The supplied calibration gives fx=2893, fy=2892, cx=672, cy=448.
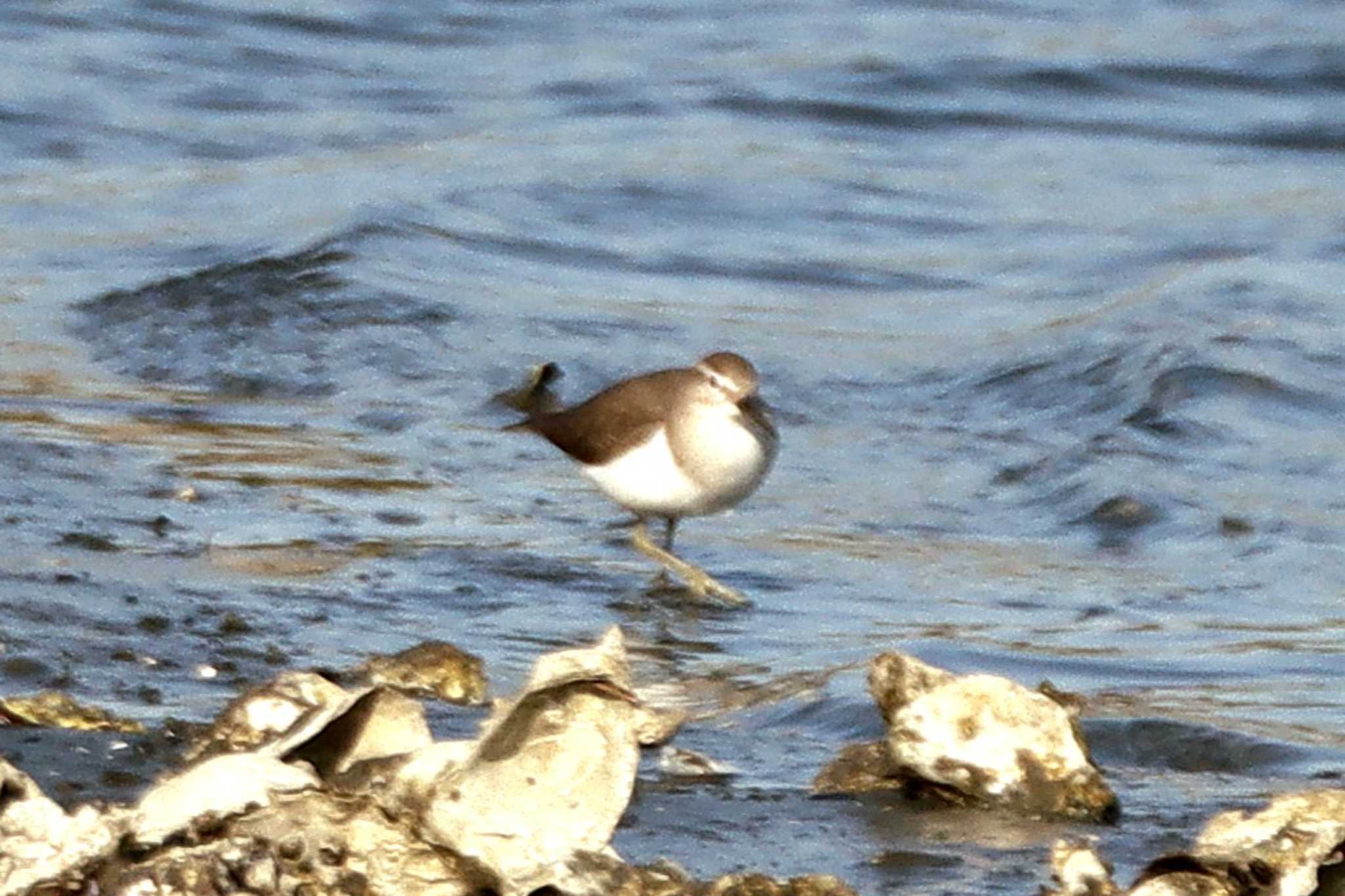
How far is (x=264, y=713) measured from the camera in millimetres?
4391

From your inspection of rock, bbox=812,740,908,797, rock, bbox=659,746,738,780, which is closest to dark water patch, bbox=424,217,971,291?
rock, bbox=659,746,738,780

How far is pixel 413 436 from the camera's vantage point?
→ 9.18 metres

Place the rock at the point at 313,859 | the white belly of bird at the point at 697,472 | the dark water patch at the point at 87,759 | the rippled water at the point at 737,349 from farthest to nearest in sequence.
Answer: the white belly of bird at the point at 697,472
the rippled water at the point at 737,349
the dark water patch at the point at 87,759
the rock at the point at 313,859

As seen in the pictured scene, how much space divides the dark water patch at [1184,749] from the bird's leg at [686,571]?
189cm

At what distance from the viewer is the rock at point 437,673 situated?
5.28 m

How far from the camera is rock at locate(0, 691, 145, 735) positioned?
467 centimetres

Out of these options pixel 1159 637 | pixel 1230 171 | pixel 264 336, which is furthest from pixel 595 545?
pixel 1230 171

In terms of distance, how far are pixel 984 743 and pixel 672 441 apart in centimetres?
369

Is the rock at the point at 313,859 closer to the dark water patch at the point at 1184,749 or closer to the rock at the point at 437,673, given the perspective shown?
the rock at the point at 437,673

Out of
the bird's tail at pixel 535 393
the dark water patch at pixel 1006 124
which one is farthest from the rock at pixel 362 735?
the dark water patch at pixel 1006 124

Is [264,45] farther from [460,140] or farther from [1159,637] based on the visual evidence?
[1159,637]

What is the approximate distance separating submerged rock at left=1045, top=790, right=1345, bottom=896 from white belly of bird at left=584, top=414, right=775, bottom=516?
437 centimetres

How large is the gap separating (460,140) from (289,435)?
5842 millimetres

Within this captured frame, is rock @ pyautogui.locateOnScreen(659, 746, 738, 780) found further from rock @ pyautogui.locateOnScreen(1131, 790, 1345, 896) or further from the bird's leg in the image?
the bird's leg
